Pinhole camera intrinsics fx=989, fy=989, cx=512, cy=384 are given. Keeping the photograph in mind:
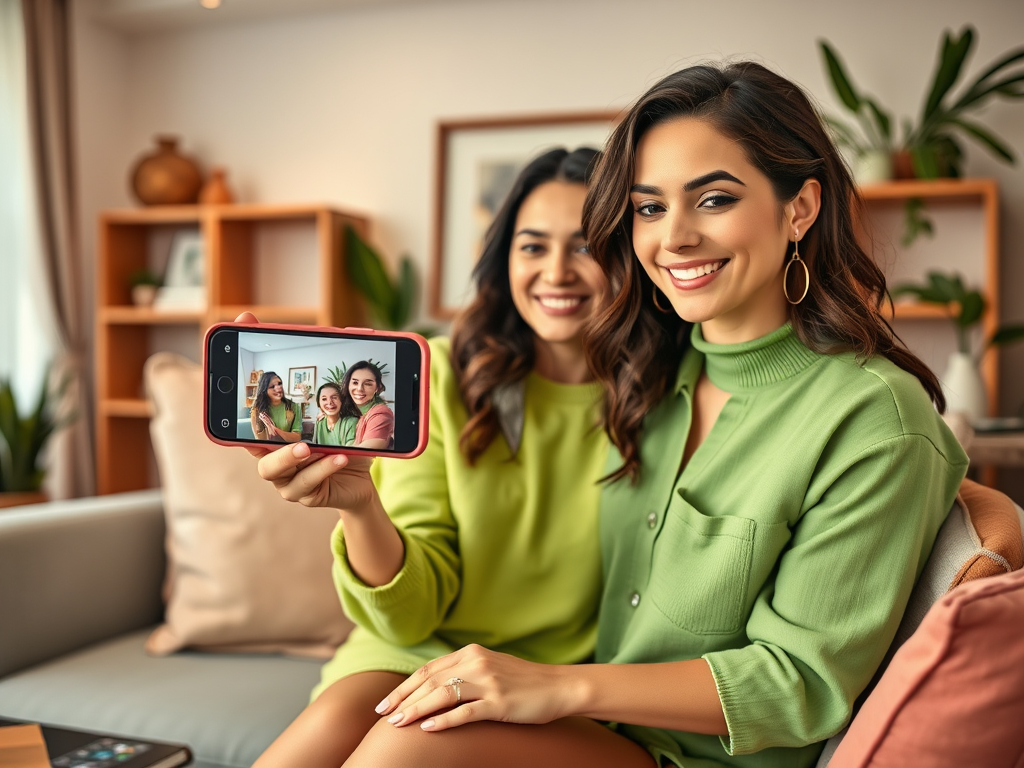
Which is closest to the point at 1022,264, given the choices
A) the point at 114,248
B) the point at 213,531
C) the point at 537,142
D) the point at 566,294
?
the point at 537,142

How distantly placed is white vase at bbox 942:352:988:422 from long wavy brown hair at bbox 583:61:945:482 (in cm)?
198

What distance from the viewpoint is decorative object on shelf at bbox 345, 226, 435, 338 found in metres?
4.00

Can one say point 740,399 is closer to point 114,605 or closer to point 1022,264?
point 114,605

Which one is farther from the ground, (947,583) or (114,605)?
(947,583)

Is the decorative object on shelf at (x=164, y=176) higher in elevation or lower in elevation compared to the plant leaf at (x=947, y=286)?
higher

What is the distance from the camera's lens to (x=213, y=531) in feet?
6.25

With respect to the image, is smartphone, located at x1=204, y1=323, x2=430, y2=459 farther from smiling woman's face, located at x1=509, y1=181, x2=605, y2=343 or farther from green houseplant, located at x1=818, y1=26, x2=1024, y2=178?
green houseplant, located at x1=818, y1=26, x2=1024, y2=178

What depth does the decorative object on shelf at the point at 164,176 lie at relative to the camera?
4.30 meters

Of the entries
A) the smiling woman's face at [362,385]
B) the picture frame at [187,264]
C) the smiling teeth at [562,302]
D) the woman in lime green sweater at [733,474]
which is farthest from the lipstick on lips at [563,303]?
the picture frame at [187,264]

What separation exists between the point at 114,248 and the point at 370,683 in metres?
3.59

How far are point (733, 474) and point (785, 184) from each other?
14.2 inches

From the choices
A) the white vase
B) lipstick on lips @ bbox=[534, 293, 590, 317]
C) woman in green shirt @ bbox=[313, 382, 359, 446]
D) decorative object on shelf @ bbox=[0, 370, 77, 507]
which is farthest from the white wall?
woman in green shirt @ bbox=[313, 382, 359, 446]

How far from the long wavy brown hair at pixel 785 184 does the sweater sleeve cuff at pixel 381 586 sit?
330mm

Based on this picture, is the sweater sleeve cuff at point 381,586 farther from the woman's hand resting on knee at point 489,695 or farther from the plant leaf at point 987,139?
the plant leaf at point 987,139
